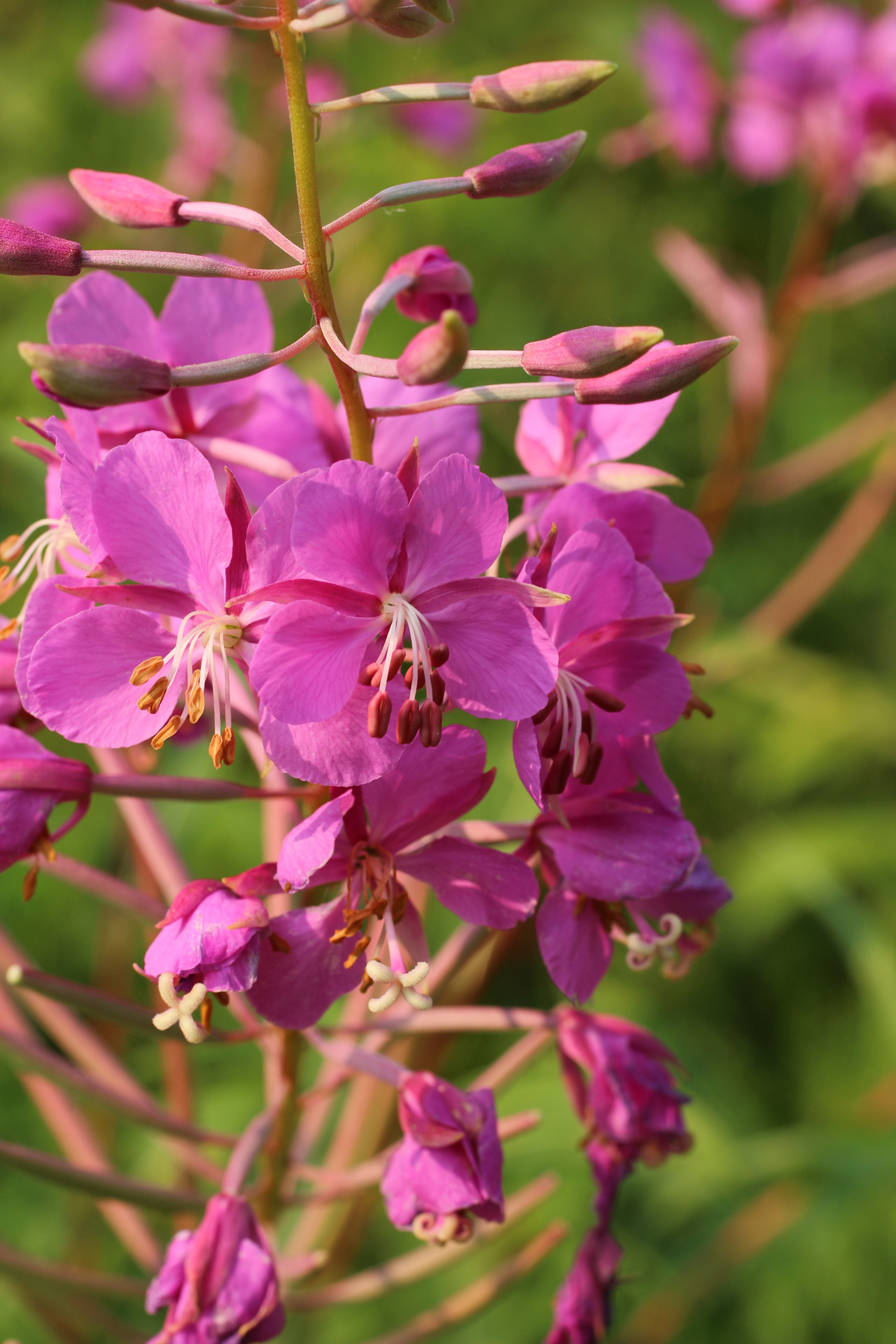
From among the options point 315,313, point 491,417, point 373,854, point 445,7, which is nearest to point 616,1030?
point 373,854

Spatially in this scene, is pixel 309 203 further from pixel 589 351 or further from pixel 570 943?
pixel 570 943

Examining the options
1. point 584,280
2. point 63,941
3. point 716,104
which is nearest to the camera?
point 63,941

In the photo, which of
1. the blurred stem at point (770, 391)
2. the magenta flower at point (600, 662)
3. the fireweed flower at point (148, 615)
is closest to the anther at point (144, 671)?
the fireweed flower at point (148, 615)

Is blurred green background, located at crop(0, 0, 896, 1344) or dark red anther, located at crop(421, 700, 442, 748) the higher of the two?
dark red anther, located at crop(421, 700, 442, 748)

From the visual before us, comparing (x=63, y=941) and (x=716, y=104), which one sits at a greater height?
(x=716, y=104)

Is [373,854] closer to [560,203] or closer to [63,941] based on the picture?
[63,941]

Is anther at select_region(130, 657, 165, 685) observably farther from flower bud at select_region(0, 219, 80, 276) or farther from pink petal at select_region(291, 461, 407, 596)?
flower bud at select_region(0, 219, 80, 276)

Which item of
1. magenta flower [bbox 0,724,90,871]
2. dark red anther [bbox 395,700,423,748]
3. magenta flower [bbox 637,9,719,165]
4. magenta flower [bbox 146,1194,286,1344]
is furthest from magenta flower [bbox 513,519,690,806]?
magenta flower [bbox 637,9,719,165]
